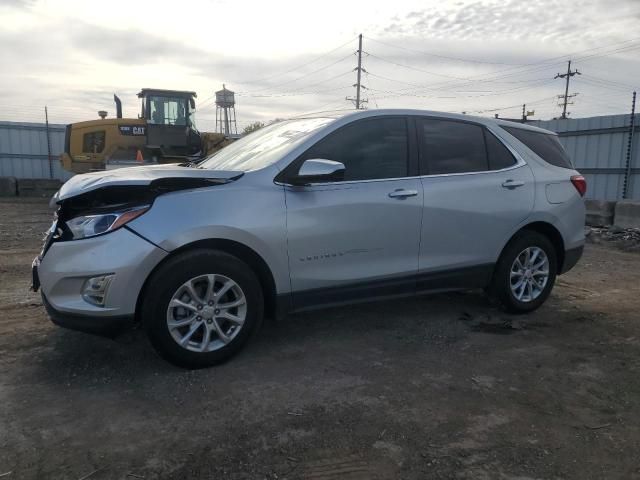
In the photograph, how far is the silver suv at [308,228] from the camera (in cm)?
329

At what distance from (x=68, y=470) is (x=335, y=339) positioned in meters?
2.23

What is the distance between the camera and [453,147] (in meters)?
4.51

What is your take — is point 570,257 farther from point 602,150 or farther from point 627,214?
point 602,150

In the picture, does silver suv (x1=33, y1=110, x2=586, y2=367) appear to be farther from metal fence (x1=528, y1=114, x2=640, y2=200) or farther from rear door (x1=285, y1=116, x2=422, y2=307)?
metal fence (x1=528, y1=114, x2=640, y2=200)

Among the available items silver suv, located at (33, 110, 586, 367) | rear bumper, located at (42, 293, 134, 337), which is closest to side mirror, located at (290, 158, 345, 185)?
Answer: silver suv, located at (33, 110, 586, 367)

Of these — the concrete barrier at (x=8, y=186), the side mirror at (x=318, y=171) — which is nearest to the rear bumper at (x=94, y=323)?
the side mirror at (x=318, y=171)

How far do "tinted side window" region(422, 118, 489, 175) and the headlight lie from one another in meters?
2.36

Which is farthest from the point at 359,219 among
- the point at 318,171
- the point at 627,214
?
the point at 627,214

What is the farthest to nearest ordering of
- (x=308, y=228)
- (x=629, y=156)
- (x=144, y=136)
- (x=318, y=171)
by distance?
(x=144, y=136) < (x=629, y=156) < (x=308, y=228) < (x=318, y=171)

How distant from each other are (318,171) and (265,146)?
0.83m

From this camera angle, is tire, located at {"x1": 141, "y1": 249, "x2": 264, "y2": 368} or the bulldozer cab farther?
the bulldozer cab

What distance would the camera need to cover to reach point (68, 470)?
248 cm

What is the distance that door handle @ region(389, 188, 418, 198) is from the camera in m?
4.07

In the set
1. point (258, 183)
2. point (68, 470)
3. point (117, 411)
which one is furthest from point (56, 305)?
point (258, 183)
